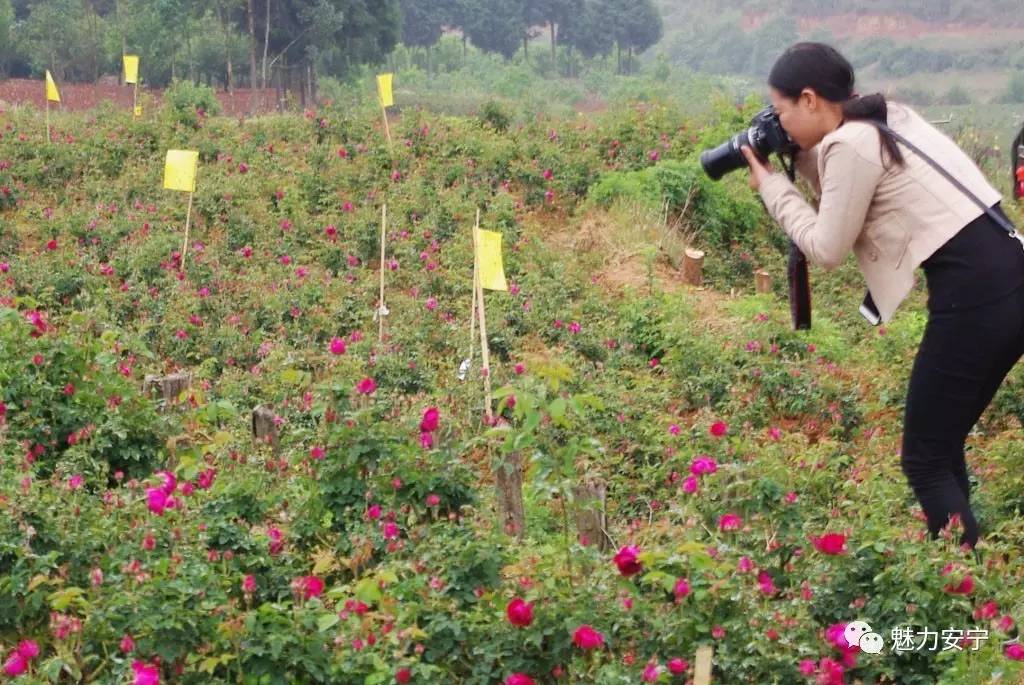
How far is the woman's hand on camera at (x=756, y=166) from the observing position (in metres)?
3.99

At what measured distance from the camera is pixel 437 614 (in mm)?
3447

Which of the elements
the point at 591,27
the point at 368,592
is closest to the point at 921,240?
the point at 368,592

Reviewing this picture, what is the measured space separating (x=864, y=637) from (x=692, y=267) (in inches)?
257

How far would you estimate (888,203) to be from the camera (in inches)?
146

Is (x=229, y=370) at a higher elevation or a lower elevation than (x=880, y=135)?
lower

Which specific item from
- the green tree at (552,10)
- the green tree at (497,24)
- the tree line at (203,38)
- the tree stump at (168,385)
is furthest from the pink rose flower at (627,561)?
the green tree at (552,10)

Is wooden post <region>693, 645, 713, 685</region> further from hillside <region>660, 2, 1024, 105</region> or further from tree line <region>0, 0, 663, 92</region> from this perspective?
hillside <region>660, 2, 1024, 105</region>

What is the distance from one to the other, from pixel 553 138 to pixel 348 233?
293cm

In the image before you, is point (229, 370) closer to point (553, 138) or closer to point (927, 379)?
point (927, 379)

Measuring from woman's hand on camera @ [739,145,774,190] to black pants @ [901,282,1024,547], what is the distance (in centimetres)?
61

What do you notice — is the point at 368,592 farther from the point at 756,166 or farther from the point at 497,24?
the point at 497,24

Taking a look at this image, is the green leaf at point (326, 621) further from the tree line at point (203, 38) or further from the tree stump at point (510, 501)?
the tree line at point (203, 38)

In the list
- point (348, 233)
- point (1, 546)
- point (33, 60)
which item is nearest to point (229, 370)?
point (348, 233)

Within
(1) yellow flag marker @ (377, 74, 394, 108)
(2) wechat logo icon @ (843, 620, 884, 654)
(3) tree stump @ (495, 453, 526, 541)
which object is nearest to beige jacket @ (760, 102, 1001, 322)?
(2) wechat logo icon @ (843, 620, 884, 654)
